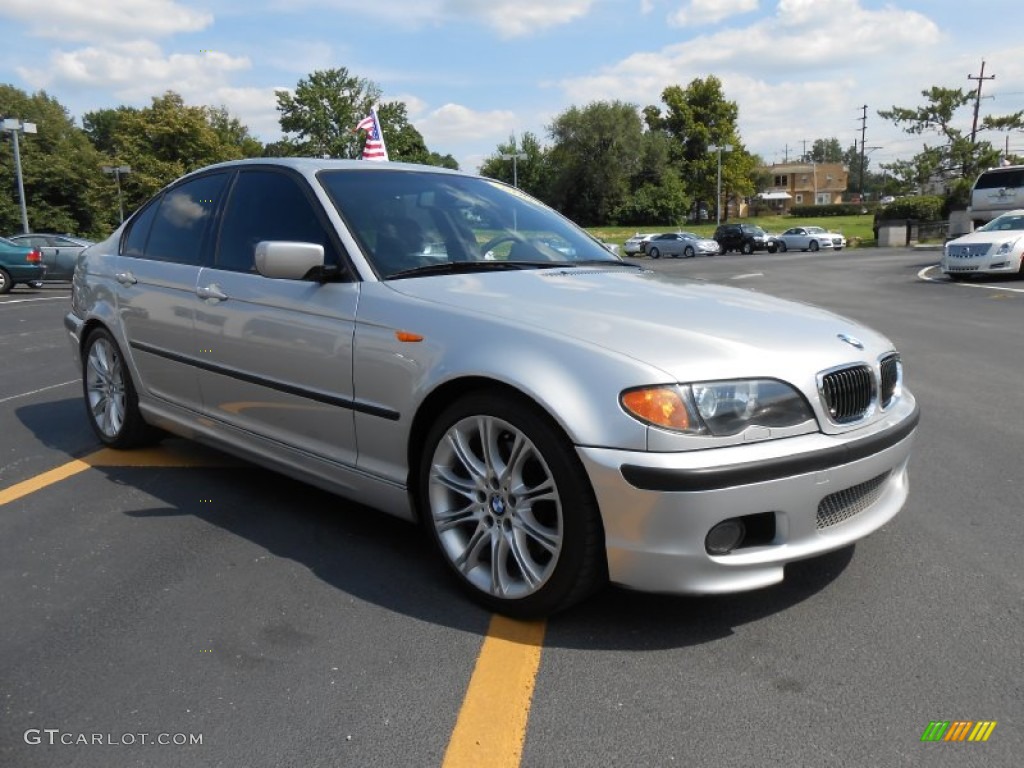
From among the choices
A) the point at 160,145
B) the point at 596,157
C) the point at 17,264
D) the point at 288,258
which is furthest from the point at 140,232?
the point at 596,157

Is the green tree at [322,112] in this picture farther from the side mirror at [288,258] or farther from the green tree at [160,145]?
the side mirror at [288,258]

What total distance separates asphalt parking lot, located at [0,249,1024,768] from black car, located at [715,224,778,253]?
143 feet

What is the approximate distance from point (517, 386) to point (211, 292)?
197cm

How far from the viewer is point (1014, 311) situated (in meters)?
12.1

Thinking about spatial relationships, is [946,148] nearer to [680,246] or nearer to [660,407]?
[680,246]

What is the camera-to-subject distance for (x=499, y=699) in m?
2.41

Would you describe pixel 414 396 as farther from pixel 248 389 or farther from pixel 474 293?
pixel 248 389

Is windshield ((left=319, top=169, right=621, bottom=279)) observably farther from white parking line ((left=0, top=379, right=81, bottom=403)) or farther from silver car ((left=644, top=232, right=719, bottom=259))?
silver car ((left=644, top=232, right=719, bottom=259))

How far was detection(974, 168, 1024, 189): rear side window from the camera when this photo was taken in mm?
23647

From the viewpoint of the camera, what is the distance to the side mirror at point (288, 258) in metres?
3.25

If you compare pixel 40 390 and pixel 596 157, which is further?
pixel 596 157

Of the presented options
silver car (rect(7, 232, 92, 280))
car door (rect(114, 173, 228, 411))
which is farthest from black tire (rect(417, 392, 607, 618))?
silver car (rect(7, 232, 92, 280))


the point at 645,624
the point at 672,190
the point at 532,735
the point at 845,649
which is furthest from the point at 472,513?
the point at 672,190

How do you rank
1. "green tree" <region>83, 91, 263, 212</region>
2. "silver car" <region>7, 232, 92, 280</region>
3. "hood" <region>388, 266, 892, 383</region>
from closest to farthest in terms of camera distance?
"hood" <region>388, 266, 892, 383</region> < "silver car" <region>7, 232, 92, 280</region> < "green tree" <region>83, 91, 263, 212</region>
